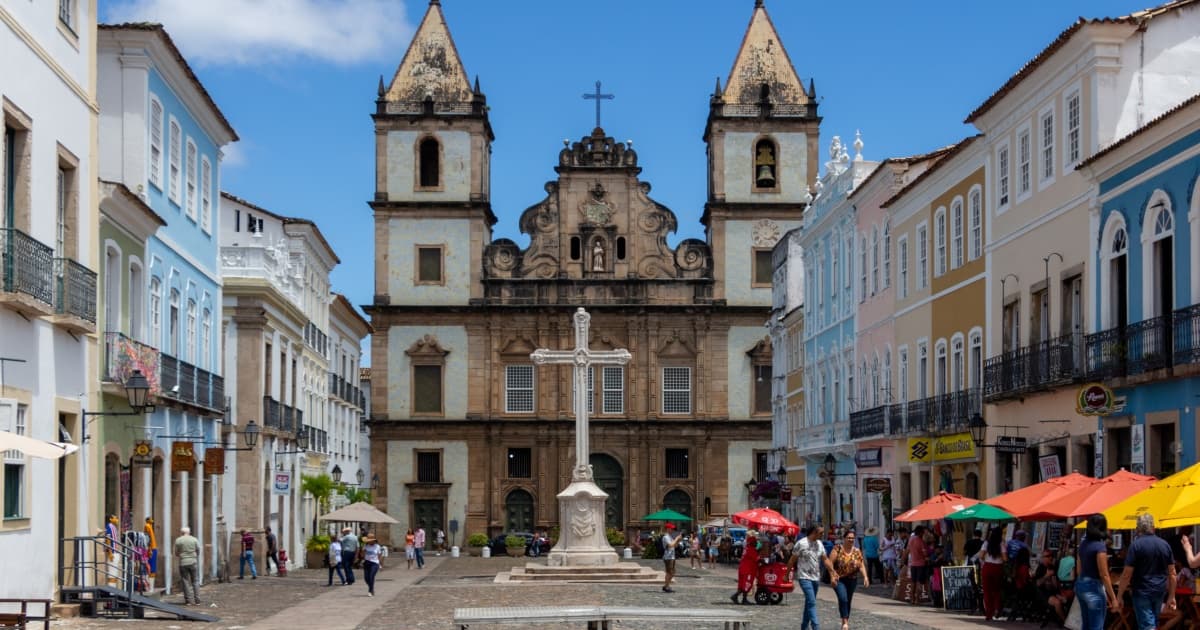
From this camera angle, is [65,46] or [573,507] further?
[573,507]

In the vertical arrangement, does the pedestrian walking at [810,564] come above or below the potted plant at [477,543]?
above

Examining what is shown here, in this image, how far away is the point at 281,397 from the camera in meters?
47.9

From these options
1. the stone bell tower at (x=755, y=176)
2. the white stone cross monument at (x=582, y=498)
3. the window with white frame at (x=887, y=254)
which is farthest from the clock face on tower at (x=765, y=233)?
the white stone cross monument at (x=582, y=498)

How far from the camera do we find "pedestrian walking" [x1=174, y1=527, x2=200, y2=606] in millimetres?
28672

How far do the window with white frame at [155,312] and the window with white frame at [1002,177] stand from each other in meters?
15.1

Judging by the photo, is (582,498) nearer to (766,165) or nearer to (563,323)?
(563,323)

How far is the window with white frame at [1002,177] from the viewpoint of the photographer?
33.1 metres

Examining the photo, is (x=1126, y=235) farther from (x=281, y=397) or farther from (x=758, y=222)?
(x=758, y=222)

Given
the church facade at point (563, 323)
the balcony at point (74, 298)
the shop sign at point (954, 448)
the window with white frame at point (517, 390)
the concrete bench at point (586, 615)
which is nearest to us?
the concrete bench at point (586, 615)

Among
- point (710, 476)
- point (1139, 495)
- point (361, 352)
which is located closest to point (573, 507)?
point (1139, 495)

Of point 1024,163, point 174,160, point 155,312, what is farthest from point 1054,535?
point 174,160

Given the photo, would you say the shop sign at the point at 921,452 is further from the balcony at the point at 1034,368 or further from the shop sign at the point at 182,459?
the shop sign at the point at 182,459

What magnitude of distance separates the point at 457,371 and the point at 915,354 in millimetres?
36781

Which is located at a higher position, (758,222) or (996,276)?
(758,222)
